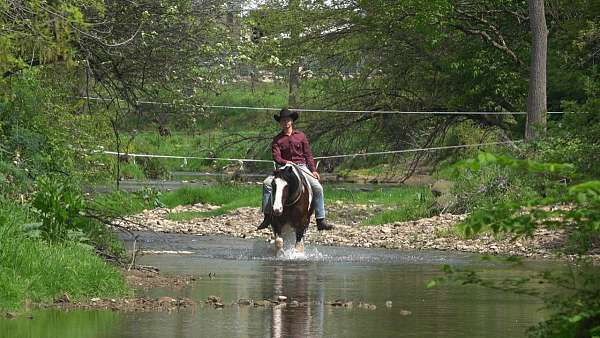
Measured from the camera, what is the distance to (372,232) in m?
28.0

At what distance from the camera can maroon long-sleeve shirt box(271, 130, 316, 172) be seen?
23.1 metres

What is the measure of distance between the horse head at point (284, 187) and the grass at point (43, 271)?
7.08 metres

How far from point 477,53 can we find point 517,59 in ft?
3.46

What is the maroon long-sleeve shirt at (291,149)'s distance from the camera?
2309cm

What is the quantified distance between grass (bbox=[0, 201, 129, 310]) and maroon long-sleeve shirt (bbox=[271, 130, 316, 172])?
24.5 feet

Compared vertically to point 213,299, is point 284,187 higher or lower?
higher

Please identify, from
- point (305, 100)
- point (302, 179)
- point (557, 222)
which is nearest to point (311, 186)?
point (302, 179)

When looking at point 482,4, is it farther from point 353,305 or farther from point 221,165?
point 353,305

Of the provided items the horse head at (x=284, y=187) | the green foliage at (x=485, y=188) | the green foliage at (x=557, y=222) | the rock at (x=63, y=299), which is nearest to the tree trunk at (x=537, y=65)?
the green foliage at (x=485, y=188)

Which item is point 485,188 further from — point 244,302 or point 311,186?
point 244,302

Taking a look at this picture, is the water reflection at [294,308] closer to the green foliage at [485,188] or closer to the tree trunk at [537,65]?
the green foliage at [485,188]

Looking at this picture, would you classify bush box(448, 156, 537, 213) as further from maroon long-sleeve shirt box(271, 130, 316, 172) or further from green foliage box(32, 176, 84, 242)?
green foliage box(32, 176, 84, 242)

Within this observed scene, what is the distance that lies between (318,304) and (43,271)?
9.65 ft

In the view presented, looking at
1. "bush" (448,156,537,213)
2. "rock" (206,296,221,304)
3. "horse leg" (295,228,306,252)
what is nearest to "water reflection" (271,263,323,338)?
"rock" (206,296,221,304)
